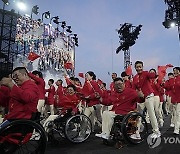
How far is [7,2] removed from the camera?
13375 mm

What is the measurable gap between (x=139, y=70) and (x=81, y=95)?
153 centimetres

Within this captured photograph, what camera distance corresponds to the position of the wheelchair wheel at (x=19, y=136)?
250cm

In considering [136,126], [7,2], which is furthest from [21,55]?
[136,126]

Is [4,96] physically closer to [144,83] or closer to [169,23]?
[144,83]

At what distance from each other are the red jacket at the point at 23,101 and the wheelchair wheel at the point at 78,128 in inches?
62.0

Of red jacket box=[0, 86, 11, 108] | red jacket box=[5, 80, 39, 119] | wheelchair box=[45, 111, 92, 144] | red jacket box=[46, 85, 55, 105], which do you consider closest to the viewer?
red jacket box=[5, 80, 39, 119]

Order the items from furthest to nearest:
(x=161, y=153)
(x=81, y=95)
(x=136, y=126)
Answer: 1. (x=81, y=95)
2. (x=136, y=126)
3. (x=161, y=153)

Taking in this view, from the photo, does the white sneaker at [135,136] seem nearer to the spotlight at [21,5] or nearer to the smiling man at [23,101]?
the smiling man at [23,101]

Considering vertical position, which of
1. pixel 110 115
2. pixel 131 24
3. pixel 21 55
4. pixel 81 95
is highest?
pixel 131 24

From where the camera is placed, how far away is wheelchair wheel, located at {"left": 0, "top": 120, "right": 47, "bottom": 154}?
2.50 metres

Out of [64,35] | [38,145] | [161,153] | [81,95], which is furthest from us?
[64,35]

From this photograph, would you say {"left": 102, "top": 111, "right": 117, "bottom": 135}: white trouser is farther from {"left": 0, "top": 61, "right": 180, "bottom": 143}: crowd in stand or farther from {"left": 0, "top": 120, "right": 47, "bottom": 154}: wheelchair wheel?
{"left": 0, "top": 120, "right": 47, "bottom": 154}: wheelchair wheel

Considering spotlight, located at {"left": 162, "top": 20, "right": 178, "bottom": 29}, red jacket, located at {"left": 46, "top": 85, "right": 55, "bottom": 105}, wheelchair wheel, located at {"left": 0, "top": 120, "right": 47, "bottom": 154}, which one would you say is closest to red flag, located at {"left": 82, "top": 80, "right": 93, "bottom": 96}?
red jacket, located at {"left": 46, "top": 85, "right": 55, "bottom": 105}

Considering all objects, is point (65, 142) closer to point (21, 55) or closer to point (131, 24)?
point (21, 55)
